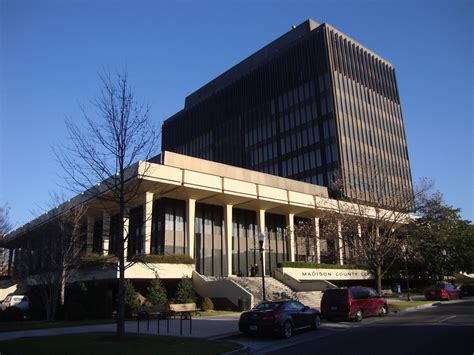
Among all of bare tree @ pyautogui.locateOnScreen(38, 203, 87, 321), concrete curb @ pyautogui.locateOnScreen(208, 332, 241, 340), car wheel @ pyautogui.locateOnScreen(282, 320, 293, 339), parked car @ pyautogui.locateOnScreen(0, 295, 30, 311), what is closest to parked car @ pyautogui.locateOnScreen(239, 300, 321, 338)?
car wheel @ pyautogui.locateOnScreen(282, 320, 293, 339)

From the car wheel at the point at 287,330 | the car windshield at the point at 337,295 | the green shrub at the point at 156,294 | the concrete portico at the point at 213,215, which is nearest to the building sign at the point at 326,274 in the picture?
the concrete portico at the point at 213,215

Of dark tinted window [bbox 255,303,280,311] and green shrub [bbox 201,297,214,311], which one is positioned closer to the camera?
dark tinted window [bbox 255,303,280,311]

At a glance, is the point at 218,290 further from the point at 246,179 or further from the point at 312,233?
the point at 246,179

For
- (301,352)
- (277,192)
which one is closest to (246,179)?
(277,192)

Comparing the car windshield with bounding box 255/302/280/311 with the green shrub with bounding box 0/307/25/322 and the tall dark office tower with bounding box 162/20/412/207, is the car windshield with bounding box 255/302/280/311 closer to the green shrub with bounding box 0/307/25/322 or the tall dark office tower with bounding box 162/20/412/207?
the green shrub with bounding box 0/307/25/322

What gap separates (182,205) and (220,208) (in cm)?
478

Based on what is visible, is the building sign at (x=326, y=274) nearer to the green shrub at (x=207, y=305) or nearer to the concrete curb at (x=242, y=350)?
the green shrub at (x=207, y=305)

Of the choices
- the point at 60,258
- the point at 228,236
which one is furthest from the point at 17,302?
the point at 228,236

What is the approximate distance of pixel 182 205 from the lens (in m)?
41.1

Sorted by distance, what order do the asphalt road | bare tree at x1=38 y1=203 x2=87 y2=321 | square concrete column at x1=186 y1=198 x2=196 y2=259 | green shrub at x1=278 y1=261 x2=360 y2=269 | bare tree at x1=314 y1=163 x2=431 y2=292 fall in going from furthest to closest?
green shrub at x1=278 y1=261 x2=360 y2=269
square concrete column at x1=186 y1=198 x2=196 y2=259
bare tree at x1=314 y1=163 x2=431 y2=292
bare tree at x1=38 y1=203 x2=87 y2=321
the asphalt road

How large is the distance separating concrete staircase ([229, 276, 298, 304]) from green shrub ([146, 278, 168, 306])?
19.0 feet

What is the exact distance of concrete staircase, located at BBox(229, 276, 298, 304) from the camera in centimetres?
3099

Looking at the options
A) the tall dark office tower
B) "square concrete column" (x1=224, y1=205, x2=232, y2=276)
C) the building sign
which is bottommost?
the building sign

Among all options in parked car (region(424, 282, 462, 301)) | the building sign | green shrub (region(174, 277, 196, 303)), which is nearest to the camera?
green shrub (region(174, 277, 196, 303))
